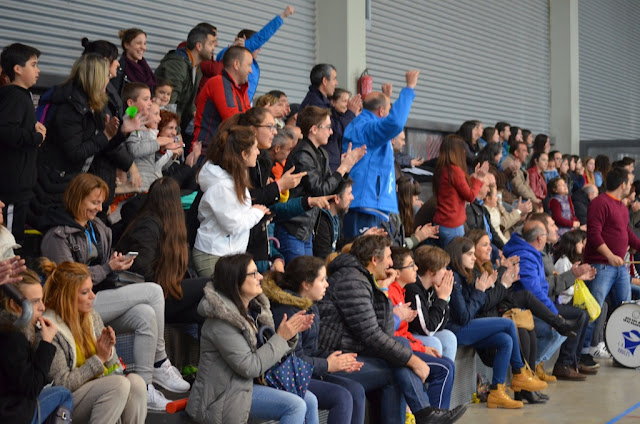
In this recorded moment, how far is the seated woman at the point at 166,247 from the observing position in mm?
5676

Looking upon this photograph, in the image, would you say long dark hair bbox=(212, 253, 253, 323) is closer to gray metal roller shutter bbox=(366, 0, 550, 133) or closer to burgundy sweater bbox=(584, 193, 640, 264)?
burgundy sweater bbox=(584, 193, 640, 264)

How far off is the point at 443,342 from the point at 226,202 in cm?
225

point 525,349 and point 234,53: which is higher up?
point 234,53

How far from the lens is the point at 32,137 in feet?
18.7

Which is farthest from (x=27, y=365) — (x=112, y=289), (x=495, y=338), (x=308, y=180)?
(x=495, y=338)

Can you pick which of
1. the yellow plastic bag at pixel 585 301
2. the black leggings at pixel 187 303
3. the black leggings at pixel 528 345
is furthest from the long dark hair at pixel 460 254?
the black leggings at pixel 187 303

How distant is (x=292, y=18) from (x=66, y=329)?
7375mm

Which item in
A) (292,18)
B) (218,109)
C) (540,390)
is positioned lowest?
(540,390)

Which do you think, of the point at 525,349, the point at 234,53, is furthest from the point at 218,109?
the point at 525,349

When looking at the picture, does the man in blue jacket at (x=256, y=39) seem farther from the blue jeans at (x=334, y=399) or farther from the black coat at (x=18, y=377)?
the black coat at (x=18, y=377)

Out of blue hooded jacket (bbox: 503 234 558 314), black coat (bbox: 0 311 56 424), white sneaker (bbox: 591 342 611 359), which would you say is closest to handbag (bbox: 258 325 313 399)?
black coat (bbox: 0 311 56 424)

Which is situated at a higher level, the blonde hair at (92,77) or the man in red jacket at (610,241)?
the blonde hair at (92,77)

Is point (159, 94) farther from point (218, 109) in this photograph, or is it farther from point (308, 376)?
point (308, 376)

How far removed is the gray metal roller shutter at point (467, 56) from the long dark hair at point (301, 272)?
717 cm
